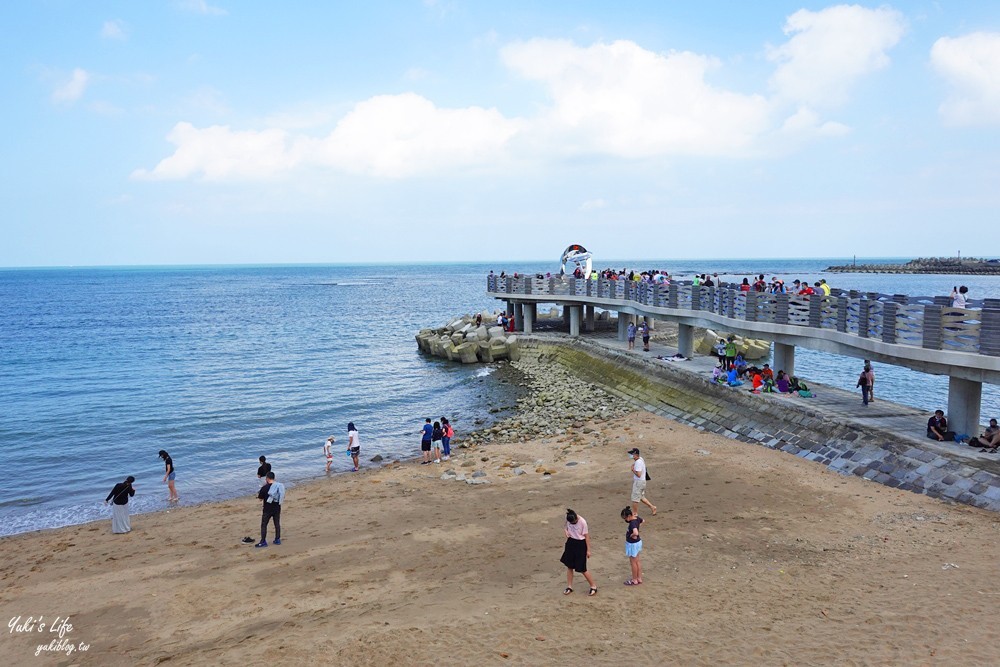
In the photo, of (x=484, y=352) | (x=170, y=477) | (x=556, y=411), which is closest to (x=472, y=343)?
(x=484, y=352)

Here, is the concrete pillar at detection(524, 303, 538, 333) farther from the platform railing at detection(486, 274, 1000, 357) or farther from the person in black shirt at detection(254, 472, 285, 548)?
the person in black shirt at detection(254, 472, 285, 548)

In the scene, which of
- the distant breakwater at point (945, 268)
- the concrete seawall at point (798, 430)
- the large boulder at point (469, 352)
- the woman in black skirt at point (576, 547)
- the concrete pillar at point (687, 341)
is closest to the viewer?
the woman in black skirt at point (576, 547)

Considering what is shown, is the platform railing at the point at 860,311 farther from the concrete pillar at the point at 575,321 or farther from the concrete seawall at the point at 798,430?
the concrete pillar at the point at 575,321

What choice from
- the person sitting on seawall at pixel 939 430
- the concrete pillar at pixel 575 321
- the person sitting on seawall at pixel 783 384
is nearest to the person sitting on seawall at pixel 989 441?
the person sitting on seawall at pixel 939 430

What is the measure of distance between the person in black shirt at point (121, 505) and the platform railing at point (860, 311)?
17575 mm

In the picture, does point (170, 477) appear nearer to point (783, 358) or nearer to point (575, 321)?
point (783, 358)

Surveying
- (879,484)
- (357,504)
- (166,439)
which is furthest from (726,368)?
(166,439)

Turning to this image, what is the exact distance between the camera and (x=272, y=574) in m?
11.8

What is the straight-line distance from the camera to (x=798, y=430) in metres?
18.1

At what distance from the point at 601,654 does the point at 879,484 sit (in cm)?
916

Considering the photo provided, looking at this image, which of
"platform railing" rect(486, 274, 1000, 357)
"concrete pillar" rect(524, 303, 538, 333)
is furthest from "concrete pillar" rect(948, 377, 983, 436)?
"concrete pillar" rect(524, 303, 538, 333)

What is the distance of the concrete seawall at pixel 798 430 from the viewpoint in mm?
13633

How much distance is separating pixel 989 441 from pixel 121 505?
18.6 m

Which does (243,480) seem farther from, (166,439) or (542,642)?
(542,642)
